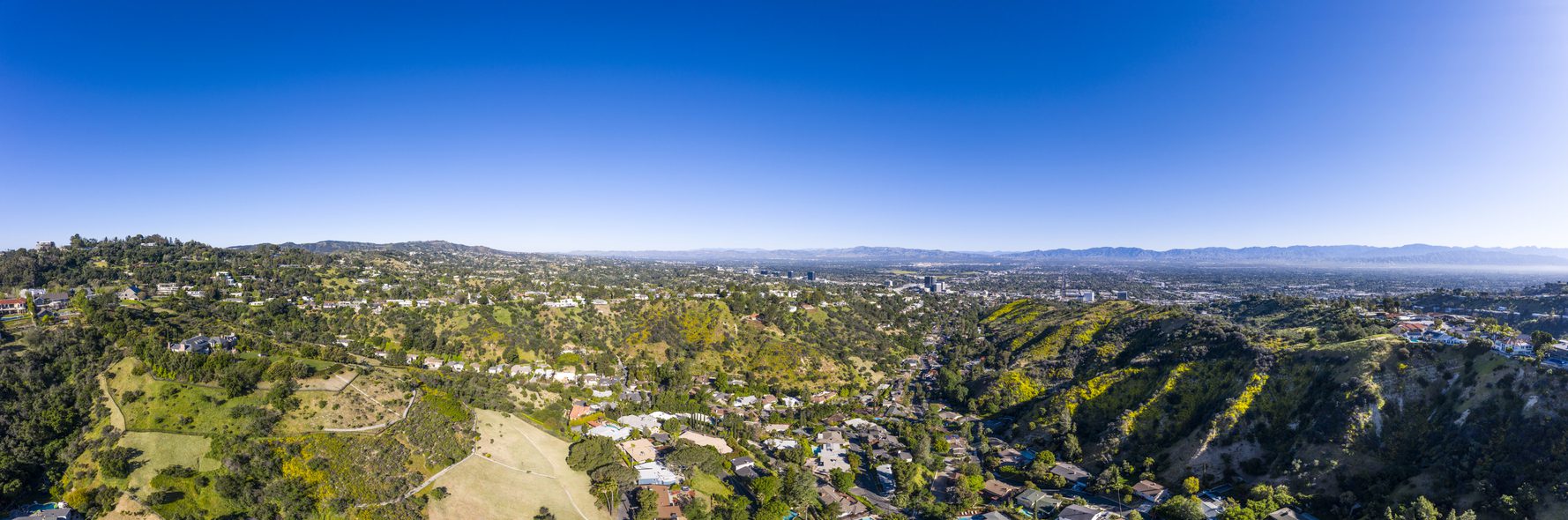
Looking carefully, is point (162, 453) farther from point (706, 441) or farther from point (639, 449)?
point (706, 441)

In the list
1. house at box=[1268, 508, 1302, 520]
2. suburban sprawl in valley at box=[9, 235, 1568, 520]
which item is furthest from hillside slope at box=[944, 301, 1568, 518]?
house at box=[1268, 508, 1302, 520]

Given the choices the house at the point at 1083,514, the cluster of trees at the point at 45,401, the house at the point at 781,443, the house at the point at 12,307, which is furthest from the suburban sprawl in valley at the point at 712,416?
the house at the point at 12,307

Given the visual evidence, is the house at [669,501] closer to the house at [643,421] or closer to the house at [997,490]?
the house at [643,421]

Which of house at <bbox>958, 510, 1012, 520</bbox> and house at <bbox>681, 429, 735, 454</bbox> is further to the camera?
house at <bbox>681, 429, 735, 454</bbox>

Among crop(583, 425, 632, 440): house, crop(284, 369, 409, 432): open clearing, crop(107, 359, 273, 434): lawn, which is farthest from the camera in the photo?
crop(583, 425, 632, 440): house

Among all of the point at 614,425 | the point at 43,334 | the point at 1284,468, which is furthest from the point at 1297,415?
the point at 43,334

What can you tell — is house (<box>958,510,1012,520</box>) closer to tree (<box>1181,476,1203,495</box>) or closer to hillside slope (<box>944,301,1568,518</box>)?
tree (<box>1181,476,1203,495</box>)

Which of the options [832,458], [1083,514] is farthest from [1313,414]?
[832,458]
